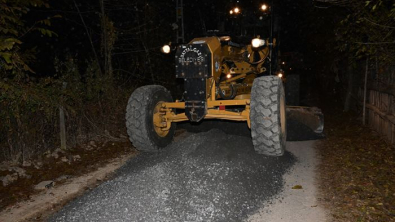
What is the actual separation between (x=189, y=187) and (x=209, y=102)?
1753 mm

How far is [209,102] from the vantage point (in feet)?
18.4

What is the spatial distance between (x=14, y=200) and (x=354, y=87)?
10.4 meters

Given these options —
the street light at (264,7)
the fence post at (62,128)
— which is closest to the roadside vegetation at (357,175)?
the street light at (264,7)

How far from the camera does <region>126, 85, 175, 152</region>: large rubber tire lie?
589cm

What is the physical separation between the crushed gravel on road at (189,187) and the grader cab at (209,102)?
46 cm

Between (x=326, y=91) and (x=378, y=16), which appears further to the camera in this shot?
(x=326, y=91)

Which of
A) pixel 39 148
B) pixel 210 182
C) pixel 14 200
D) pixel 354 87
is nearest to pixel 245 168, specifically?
pixel 210 182

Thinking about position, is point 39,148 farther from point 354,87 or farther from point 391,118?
point 354,87

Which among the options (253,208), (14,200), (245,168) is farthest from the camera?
(245,168)

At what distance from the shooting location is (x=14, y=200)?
14.4ft

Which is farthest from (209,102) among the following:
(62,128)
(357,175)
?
(62,128)

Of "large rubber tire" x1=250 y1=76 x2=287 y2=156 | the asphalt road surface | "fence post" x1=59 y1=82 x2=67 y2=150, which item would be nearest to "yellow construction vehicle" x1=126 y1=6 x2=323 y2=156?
"large rubber tire" x1=250 y1=76 x2=287 y2=156

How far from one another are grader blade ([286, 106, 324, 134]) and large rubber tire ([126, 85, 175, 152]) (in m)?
3.16

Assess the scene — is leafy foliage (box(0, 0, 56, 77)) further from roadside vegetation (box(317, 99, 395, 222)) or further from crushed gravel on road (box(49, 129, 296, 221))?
roadside vegetation (box(317, 99, 395, 222))
